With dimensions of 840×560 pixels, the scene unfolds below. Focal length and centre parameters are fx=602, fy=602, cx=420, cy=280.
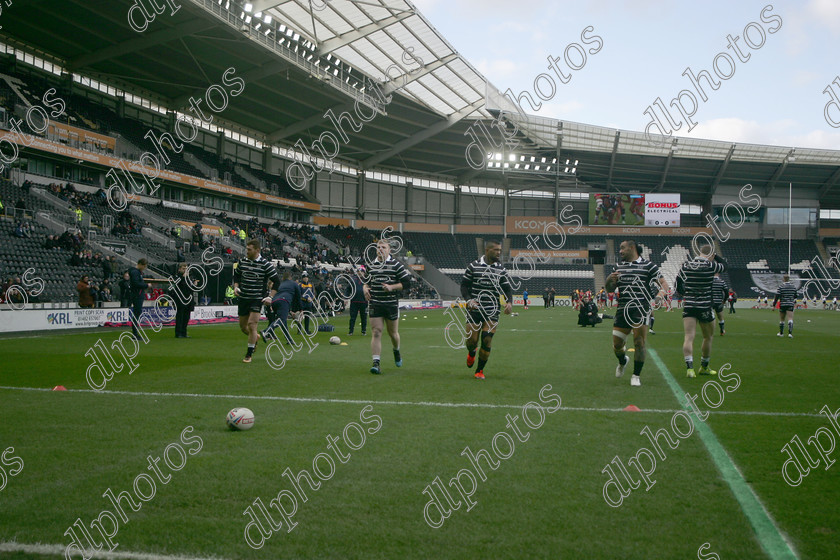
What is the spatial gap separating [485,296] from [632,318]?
2.19 m

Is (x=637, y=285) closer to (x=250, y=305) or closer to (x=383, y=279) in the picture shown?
(x=383, y=279)

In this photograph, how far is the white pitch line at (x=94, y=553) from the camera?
3025 mm

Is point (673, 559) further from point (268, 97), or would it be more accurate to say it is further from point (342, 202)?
point (342, 202)

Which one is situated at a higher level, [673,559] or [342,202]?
[342,202]

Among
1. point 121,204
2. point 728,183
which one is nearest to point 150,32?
point 121,204

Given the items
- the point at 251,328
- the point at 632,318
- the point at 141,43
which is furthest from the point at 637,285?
the point at 141,43

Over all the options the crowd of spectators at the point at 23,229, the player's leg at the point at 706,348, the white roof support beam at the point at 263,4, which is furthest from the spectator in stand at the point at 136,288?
the white roof support beam at the point at 263,4

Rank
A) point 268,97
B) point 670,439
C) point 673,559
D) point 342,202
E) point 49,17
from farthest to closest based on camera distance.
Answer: point 342,202
point 268,97
point 49,17
point 670,439
point 673,559

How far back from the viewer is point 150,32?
110 ft

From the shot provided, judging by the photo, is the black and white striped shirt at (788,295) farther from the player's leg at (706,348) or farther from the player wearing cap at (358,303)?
the player wearing cap at (358,303)

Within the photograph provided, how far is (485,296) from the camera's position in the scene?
368 inches

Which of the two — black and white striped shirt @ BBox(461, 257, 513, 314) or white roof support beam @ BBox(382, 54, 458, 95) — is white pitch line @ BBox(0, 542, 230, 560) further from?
white roof support beam @ BBox(382, 54, 458, 95)

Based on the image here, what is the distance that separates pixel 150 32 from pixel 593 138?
39.0m

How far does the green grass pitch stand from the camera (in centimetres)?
325
